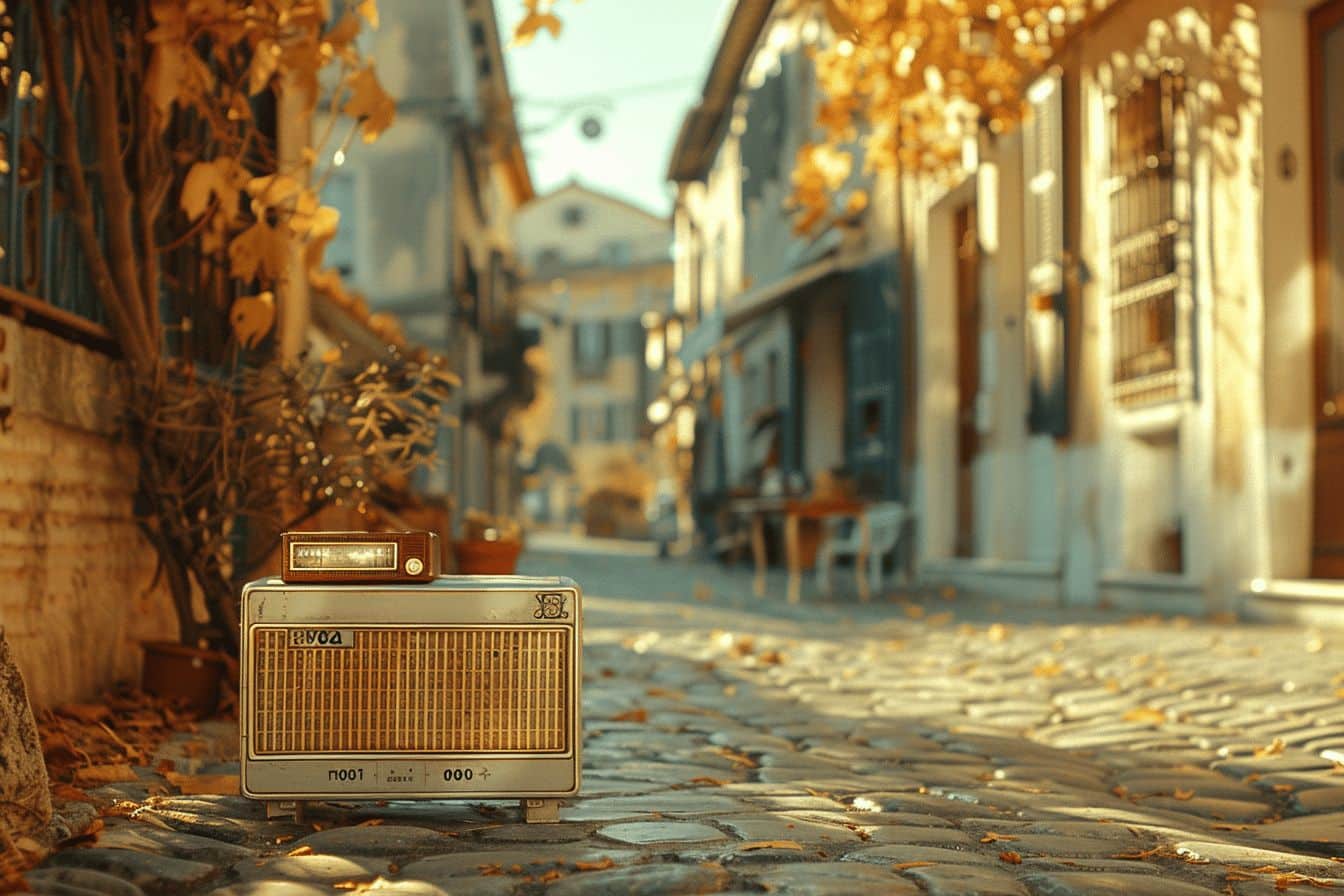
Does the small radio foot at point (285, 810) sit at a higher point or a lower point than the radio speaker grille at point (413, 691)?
lower

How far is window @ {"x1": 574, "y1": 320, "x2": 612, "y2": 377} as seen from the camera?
53.3 m

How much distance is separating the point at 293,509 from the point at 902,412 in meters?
10.0

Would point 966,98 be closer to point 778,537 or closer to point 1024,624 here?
point 1024,624

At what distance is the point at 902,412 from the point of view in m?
15.2

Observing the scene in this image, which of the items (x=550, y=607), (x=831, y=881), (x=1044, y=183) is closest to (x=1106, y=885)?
(x=831, y=881)

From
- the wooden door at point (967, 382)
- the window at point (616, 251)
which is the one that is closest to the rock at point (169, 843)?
the wooden door at point (967, 382)

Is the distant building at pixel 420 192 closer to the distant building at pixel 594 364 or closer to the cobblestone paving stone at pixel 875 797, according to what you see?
the cobblestone paving stone at pixel 875 797

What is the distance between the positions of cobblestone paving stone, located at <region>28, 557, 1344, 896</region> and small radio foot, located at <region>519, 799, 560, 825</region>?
0.10ft

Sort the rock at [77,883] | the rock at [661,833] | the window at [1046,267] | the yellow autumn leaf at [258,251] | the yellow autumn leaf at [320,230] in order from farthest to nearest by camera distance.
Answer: the window at [1046,267], the yellow autumn leaf at [320,230], the yellow autumn leaf at [258,251], the rock at [661,833], the rock at [77,883]

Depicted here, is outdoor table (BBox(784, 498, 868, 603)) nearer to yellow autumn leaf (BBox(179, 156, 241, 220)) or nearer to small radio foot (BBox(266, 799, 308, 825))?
yellow autumn leaf (BBox(179, 156, 241, 220))

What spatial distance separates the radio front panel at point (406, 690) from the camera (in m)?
3.25

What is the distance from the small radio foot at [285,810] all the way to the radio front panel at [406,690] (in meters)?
0.08

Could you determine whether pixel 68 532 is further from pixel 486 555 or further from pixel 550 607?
pixel 486 555

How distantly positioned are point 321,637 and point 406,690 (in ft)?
0.66
